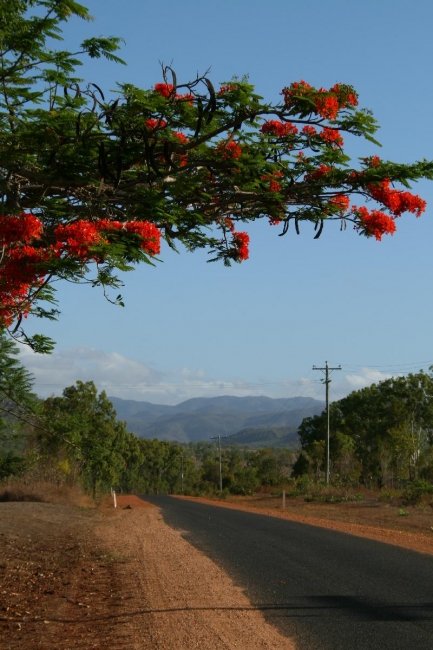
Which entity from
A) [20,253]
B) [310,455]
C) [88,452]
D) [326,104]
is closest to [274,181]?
[326,104]

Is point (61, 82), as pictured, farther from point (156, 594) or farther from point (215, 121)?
point (156, 594)

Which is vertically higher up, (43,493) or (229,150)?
(229,150)

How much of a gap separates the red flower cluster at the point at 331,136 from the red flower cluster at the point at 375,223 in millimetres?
1251

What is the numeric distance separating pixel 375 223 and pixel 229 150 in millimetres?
2589

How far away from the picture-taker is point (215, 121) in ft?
28.9

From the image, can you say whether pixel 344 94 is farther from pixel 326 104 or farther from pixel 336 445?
pixel 336 445

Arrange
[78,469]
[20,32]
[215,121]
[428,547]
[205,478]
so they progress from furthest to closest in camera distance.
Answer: [205,478] < [78,469] < [428,547] < [215,121] < [20,32]

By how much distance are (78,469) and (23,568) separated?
134 feet

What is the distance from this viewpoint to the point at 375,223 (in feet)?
34.6

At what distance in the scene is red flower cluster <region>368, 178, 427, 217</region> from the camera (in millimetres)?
9820

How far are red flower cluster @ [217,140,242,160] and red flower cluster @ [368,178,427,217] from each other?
186 cm

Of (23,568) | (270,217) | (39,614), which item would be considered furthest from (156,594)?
(270,217)

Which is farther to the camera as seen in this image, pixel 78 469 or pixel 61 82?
pixel 78 469

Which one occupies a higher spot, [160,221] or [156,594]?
[160,221]
